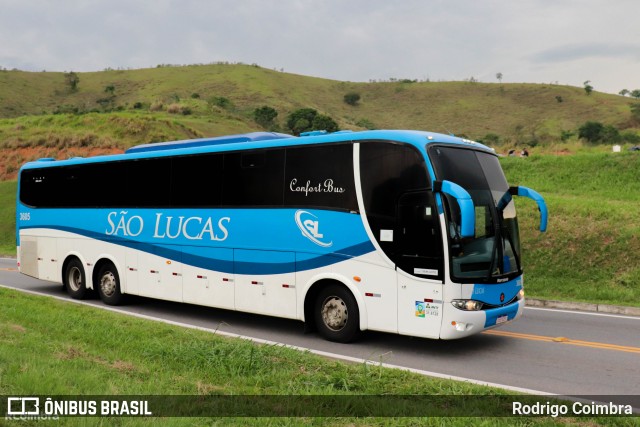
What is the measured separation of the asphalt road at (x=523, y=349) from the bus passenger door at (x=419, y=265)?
24.4 inches

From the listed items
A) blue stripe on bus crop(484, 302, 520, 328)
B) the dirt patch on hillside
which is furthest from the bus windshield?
the dirt patch on hillside

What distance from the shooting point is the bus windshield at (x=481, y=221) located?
861cm

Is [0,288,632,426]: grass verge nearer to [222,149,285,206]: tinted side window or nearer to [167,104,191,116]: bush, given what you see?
[222,149,285,206]: tinted side window

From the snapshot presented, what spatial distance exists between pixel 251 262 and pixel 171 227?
2504mm

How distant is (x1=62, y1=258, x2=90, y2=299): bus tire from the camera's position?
14.9 meters

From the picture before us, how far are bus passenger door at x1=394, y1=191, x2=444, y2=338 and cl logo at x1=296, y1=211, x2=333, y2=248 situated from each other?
4.70 ft

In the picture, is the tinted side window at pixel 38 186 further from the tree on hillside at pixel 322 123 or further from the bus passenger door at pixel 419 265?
the tree on hillside at pixel 322 123

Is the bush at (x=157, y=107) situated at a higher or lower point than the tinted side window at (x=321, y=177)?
higher

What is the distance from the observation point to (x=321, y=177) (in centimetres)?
1009

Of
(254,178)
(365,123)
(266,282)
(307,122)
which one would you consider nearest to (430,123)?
(365,123)

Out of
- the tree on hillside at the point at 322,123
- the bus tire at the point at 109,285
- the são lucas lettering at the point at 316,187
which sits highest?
the tree on hillside at the point at 322,123

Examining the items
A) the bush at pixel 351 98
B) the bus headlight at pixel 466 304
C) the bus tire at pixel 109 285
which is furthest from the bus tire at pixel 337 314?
the bush at pixel 351 98

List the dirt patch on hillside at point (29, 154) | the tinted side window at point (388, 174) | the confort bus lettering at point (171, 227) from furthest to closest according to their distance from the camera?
the dirt patch on hillside at point (29, 154)
the confort bus lettering at point (171, 227)
the tinted side window at point (388, 174)

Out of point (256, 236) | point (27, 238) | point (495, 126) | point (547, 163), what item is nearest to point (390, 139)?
point (256, 236)
